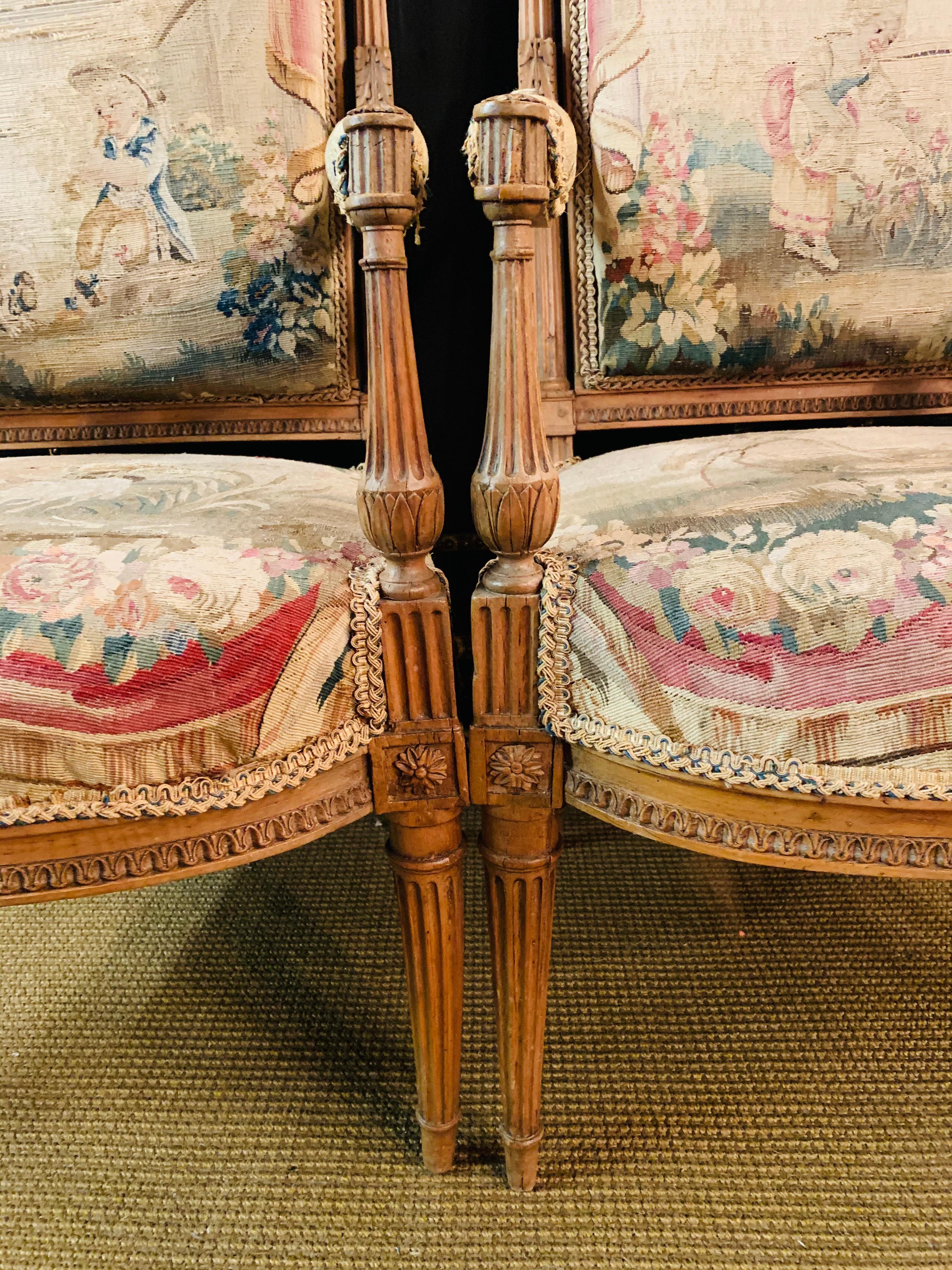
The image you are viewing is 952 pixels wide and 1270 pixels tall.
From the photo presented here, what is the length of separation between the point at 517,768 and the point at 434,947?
151 mm

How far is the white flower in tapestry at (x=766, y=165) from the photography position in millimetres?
773

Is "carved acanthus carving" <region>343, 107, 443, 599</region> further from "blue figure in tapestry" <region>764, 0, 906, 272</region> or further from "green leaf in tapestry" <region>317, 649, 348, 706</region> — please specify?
"blue figure in tapestry" <region>764, 0, 906, 272</region>

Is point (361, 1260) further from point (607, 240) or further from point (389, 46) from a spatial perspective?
point (389, 46)

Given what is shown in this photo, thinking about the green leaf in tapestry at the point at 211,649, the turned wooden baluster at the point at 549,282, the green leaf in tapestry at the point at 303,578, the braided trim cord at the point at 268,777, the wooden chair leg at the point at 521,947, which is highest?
the turned wooden baluster at the point at 549,282

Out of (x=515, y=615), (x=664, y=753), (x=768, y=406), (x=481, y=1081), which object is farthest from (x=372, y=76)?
(x=481, y=1081)

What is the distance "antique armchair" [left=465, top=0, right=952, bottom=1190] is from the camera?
46cm

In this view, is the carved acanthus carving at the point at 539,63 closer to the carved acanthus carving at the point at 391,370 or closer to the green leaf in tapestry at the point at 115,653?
Result: the carved acanthus carving at the point at 391,370

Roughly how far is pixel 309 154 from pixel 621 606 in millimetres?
544

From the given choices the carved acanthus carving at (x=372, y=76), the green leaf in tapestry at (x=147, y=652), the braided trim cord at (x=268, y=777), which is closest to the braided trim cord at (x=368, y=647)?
the braided trim cord at (x=268, y=777)

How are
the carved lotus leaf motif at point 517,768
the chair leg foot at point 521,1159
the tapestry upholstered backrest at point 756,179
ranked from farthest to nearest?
the tapestry upholstered backrest at point 756,179, the chair leg foot at point 521,1159, the carved lotus leaf motif at point 517,768

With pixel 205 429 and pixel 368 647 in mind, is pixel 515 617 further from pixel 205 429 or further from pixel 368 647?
pixel 205 429

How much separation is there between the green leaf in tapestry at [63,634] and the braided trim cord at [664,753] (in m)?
0.25

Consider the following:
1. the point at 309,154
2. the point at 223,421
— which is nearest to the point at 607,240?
the point at 309,154

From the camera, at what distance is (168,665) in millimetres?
458
